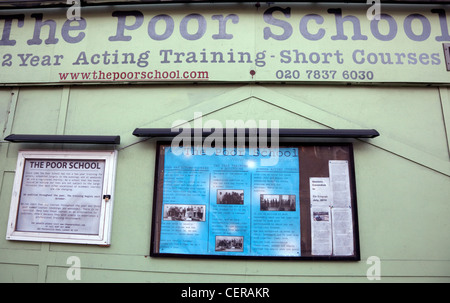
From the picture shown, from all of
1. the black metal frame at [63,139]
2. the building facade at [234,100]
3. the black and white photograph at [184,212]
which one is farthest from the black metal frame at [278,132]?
the black and white photograph at [184,212]

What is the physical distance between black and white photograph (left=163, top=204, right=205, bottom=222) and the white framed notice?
2.29 ft

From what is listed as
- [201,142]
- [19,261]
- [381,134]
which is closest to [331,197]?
[381,134]

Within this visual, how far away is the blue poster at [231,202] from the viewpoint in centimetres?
309

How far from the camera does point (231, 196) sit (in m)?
3.17

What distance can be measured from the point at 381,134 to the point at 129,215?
321 centimetres

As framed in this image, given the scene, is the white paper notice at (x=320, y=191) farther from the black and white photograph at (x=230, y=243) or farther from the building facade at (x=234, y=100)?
the black and white photograph at (x=230, y=243)

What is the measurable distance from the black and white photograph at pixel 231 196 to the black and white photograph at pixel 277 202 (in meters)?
0.25

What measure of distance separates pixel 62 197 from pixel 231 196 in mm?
2067

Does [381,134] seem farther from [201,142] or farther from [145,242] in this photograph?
[145,242]

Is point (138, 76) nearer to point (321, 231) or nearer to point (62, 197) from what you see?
point (62, 197)

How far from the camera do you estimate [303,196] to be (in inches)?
124

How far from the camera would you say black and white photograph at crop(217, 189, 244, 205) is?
124 inches

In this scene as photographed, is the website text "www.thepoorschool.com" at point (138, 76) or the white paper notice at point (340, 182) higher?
the website text "www.thepoorschool.com" at point (138, 76)

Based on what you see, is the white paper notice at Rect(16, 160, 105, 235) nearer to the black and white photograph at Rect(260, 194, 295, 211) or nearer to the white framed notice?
the white framed notice
